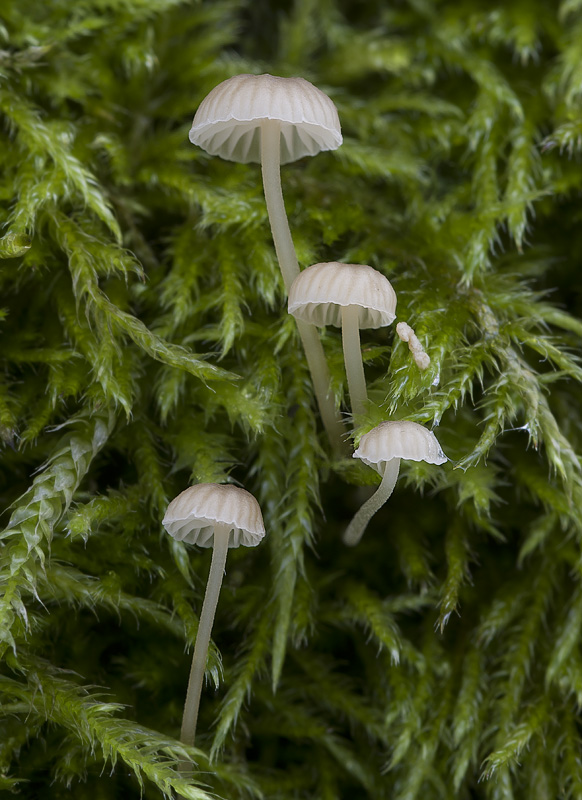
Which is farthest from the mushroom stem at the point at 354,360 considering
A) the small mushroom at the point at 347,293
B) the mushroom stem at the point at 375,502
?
the mushroom stem at the point at 375,502

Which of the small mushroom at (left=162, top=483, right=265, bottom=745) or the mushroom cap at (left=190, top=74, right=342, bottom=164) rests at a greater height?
the mushroom cap at (left=190, top=74, right=342, bottom=164)

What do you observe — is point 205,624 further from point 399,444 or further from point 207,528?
point 399,444

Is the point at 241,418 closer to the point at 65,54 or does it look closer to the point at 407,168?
the point at 407,168

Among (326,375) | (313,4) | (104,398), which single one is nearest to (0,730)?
(104,398)

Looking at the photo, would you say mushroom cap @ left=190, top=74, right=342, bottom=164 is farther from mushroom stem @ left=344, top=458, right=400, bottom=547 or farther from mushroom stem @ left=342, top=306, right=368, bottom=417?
mushroom stem @ left=344, top=458, right=400, bottom=547

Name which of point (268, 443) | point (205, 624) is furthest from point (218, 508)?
point (268, 443)

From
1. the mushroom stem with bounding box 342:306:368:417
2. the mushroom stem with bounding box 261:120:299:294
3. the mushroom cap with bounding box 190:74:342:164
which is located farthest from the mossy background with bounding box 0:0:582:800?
the mushroom cap with bounding box 190:74:342:164
